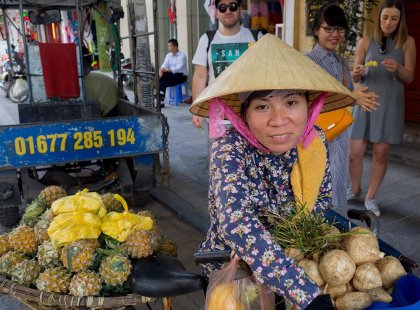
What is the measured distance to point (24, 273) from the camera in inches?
66.3

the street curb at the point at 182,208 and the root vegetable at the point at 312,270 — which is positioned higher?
the root vegetable at the point at 312,270

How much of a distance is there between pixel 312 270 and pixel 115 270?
2.47 feet

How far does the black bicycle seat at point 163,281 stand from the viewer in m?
1.54

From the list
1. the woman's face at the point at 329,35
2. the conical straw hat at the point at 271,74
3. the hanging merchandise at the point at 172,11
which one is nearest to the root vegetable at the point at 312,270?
the conical straw hat at the point at 271,74

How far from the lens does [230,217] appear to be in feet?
4.50

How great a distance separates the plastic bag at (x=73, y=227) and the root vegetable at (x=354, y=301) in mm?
1020

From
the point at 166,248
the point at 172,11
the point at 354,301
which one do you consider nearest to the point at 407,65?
the point at 166,248

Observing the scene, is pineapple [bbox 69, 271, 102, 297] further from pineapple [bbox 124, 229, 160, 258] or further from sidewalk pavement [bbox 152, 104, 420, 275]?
sidewalk pavement [bbox 152, 104, 420, 275]

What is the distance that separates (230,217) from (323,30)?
223 centimetres

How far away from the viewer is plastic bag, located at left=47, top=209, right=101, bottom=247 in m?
1.74

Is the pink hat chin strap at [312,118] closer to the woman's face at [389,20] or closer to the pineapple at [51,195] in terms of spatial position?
the pineapple at [51,195]

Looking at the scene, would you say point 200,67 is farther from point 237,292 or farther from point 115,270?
point 237,292

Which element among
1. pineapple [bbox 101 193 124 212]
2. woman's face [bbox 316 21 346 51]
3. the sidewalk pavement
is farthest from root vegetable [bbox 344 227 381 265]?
the sidewalk pavement

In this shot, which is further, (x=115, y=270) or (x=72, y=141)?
(x=72, y=141)
